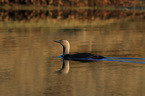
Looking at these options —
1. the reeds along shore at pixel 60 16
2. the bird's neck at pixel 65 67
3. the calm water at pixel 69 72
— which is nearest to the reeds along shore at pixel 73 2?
the reeds along shore at pixel 60 16

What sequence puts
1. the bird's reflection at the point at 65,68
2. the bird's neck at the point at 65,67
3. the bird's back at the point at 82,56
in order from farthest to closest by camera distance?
the bird's back at the point at 82,56 < the bird's neck at the point at 65,67 < the bird's reflection at the point at 65,68

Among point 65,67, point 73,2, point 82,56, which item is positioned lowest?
point 65,67

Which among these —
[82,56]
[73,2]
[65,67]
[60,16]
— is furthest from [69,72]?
[73,2]

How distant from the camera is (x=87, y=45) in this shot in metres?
25.2

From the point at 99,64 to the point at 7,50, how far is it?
6334mm

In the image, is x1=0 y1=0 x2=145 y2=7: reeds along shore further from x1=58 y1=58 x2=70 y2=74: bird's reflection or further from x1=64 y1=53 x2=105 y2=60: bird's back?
x1=58 y1=58 x2=70 y2=74: bird's reflection

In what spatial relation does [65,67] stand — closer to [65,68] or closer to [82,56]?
[65,68]

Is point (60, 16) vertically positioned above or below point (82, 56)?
below

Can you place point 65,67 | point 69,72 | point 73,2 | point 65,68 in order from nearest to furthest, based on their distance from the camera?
1. point 69,72
2. point 65,68
3. point 65,67
4. point 73,2

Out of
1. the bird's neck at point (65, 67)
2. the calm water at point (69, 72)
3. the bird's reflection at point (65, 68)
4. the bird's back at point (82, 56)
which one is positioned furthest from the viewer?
the bird's back at point (82, 56)

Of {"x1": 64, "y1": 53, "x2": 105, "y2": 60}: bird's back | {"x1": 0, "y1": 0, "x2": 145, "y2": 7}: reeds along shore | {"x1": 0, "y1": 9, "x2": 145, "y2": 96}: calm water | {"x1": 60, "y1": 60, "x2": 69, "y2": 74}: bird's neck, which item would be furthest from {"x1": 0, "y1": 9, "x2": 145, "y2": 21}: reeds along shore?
{"x1": 60, "y1": 60, "x2": 69, "y2": 74}: bird's neck

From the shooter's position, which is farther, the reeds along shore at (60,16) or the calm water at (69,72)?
the reeds along shore at (60,16)

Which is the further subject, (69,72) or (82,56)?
(82,56)

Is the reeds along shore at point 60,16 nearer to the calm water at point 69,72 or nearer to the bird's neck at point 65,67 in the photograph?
the calm water at point 69,72
